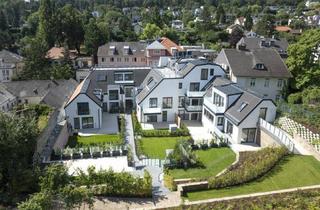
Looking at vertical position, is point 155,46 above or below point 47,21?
below

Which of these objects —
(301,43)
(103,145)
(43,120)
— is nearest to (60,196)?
(103,145)

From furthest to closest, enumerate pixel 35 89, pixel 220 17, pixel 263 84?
pixel 220 17 → pixel 35 89 → pixel 263 84

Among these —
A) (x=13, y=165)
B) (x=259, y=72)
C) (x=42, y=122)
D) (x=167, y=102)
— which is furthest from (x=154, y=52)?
(x=13, y=165)

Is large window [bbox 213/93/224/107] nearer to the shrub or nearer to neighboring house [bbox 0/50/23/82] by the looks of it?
the shrub

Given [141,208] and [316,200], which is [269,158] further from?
[141,208]

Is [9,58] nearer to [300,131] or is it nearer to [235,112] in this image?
[235,112]

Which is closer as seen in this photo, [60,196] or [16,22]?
[60,196]
